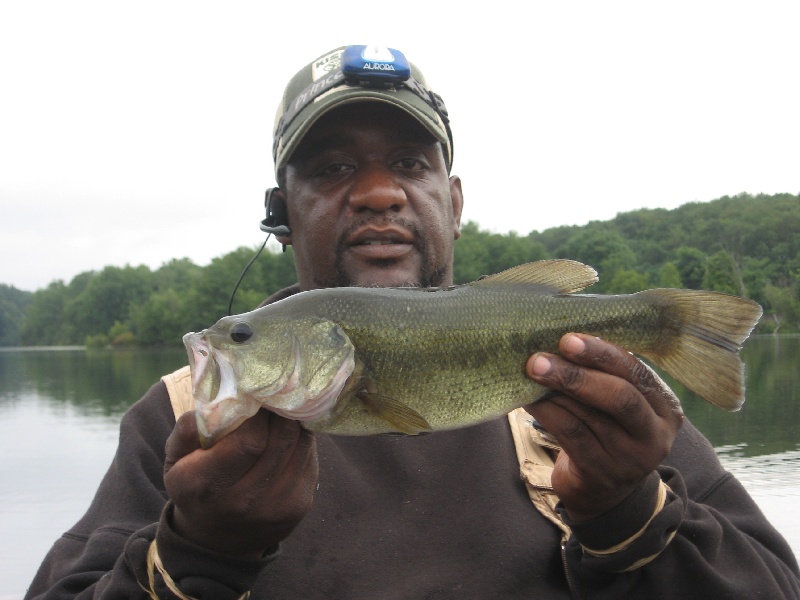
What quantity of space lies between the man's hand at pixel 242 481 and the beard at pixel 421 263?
1.28m

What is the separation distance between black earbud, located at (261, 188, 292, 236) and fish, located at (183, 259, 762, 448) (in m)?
1.53

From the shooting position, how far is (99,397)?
3269 centimetres

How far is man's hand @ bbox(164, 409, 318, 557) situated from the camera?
98.2 inches

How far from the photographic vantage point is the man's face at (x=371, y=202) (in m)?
3.74

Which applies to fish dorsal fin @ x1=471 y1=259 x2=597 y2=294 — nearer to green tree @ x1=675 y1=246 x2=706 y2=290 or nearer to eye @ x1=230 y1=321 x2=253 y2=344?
eye @ x1=230 y1=321 x2=253 y2=344

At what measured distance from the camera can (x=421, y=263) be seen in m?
3.78

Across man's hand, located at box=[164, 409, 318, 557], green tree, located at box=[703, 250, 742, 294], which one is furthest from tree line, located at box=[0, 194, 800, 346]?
man's hand, located at box=[164, 409, 318, 557]

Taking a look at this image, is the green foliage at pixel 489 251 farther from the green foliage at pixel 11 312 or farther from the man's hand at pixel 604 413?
the green foliage at pixel 11 312

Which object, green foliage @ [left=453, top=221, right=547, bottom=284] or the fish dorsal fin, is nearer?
the fish dorsal fin

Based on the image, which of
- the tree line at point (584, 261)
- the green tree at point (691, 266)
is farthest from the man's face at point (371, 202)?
the green tree at point (691, 266)

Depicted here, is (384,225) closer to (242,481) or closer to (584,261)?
(242,481)

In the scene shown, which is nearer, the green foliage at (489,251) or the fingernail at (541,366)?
the fingernail at (541,366)

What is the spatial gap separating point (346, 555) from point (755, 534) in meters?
1.83

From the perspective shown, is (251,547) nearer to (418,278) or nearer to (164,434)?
(164,434)
